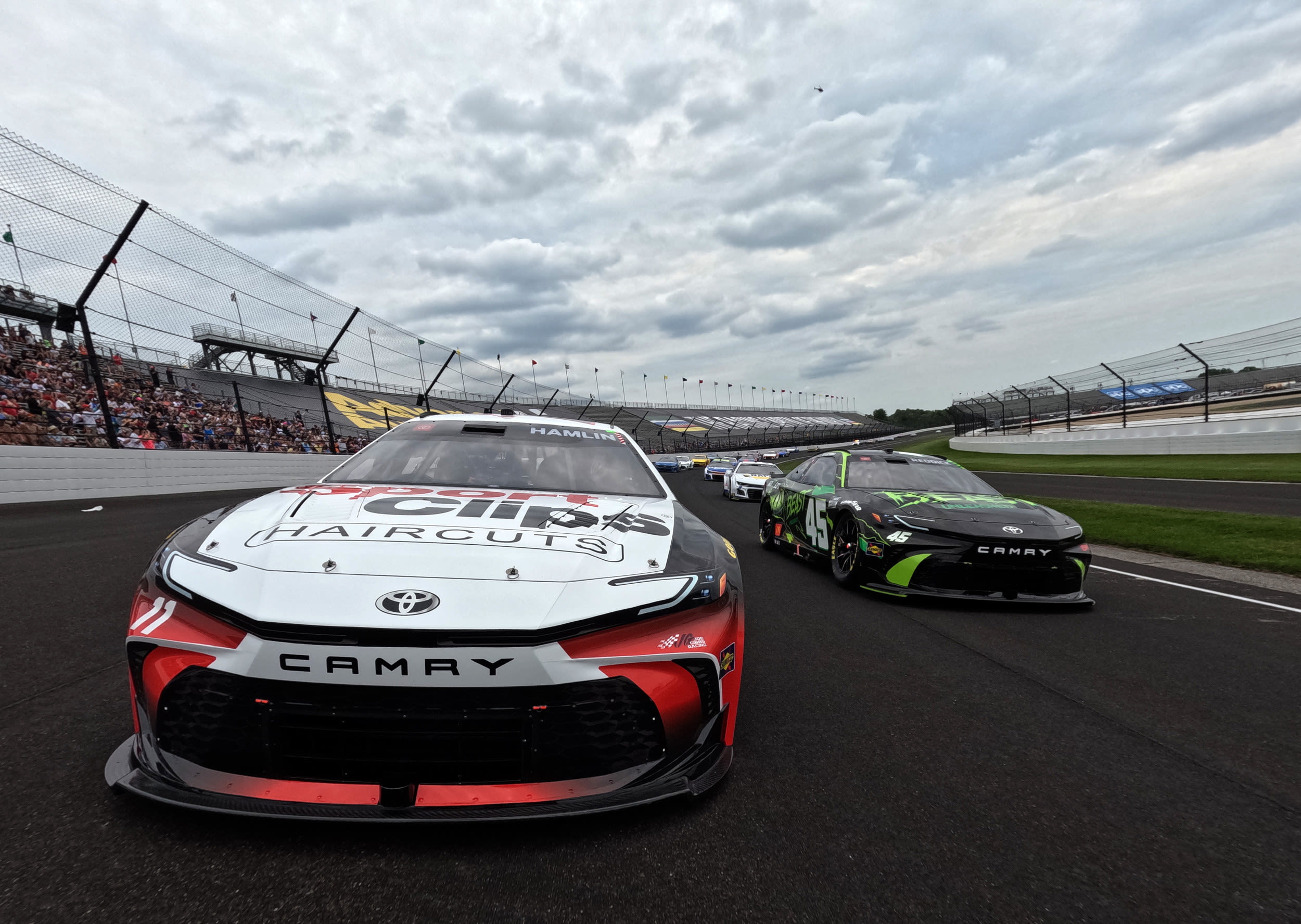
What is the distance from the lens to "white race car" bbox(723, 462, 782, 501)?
1602 cm

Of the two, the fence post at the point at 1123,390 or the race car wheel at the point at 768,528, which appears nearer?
the race car wheel at the point at 768,528

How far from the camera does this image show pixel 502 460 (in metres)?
3.28

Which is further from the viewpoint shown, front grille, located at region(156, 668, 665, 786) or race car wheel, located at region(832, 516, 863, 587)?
race car wheel, located at region(832, 516, 863, 587)

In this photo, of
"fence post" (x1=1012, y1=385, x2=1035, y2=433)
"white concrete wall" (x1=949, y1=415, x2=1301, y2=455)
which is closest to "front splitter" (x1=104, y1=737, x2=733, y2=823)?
"white concrete wall" (x1=949, y1=415, x2=1301, y2=455)

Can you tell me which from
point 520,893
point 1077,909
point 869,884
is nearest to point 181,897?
point 520,893

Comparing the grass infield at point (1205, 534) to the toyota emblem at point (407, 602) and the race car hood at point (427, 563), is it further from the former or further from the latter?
the toyota emblem at point (407, 602)

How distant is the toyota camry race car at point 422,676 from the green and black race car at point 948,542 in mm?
3247

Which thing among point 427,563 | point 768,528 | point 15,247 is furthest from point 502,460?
point 15,247

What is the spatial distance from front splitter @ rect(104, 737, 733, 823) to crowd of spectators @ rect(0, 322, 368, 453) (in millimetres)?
13650

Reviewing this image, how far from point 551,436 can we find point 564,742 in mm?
2126

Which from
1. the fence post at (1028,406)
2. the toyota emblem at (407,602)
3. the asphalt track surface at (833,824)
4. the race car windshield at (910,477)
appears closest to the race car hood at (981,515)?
the race car windshield at (910,477)

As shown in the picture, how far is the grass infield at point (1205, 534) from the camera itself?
253 inches

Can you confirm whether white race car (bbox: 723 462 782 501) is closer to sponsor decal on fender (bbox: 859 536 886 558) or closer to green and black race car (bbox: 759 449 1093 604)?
green and black race car (bbox: 759 449 1093 604)

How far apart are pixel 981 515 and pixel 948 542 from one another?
0.38 metres
